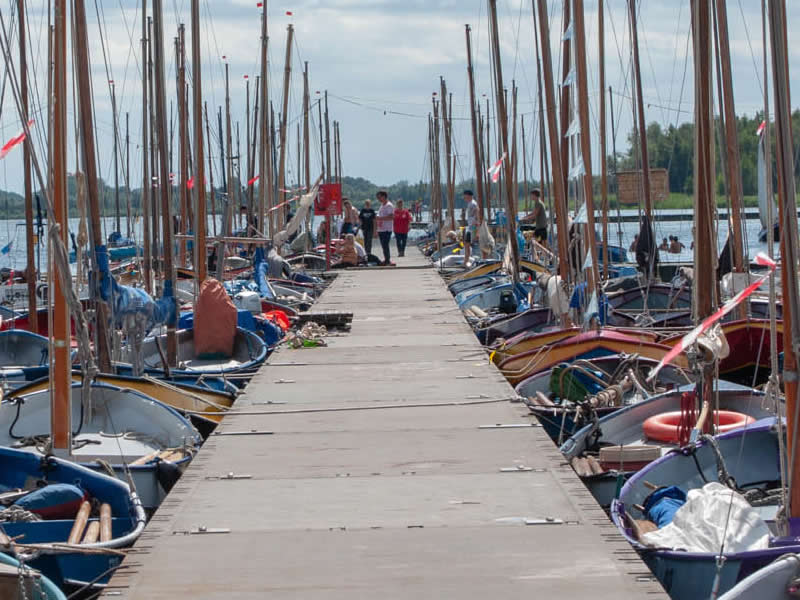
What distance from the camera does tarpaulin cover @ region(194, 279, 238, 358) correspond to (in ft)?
52.5

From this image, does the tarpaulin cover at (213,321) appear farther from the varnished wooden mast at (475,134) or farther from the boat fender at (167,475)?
the varnished wooden mast at (475,134)

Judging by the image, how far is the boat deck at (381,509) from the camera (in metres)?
6.11

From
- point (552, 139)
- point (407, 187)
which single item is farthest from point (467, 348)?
point (407, 187)

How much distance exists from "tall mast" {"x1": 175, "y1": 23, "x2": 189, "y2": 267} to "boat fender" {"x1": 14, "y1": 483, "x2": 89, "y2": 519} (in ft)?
29.7

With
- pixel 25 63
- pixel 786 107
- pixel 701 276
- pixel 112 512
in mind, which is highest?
pixel 25 63

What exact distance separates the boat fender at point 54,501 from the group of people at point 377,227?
2134 cm

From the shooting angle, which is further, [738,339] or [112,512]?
[738,339]

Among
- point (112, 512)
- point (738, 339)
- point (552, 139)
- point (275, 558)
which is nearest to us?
point (275, 558)

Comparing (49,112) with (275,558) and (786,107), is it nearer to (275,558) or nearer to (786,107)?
(275,558)

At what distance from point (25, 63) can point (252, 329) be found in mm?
4983

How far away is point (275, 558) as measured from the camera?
6.50m

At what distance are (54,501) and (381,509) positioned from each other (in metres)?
2.71

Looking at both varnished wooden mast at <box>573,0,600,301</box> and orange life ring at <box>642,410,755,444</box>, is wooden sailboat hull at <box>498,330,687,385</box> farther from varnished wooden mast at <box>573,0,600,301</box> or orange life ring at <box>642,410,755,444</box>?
orange life ring at <box>642,410,755,444</box>

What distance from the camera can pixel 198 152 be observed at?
17000 mm
